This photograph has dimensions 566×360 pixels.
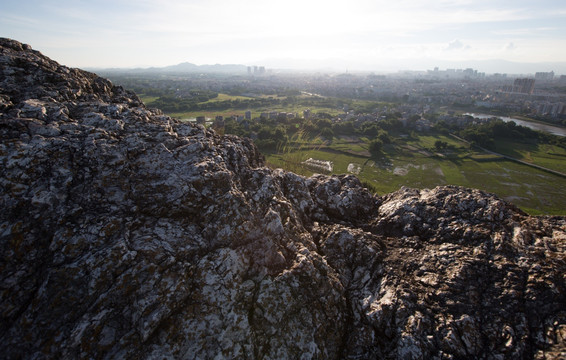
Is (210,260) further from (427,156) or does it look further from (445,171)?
A: (427,156)

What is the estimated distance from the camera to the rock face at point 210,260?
541cm

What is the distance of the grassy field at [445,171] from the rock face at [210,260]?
22.8 m

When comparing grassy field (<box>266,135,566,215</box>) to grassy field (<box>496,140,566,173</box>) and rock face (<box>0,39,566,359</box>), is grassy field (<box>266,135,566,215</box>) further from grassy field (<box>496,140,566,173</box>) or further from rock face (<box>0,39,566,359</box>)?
rock face (<box>0,39,566,359</box>)

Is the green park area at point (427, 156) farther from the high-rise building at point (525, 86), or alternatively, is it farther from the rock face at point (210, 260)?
the high-rise building at point (525, 86)

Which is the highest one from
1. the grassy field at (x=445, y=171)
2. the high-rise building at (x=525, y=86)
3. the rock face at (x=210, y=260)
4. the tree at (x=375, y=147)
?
the high-rise building at (x=525, y=86)

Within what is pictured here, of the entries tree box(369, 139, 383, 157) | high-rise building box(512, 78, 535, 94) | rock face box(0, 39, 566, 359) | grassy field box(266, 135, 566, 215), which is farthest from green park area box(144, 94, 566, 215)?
high-rise building box(512, 78, 535, 94)

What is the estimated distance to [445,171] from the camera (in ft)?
164

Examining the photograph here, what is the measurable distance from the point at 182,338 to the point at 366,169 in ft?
157

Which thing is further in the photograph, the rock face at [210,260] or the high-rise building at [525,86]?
the high-rise building at [525,86]

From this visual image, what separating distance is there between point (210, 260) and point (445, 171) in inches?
2101

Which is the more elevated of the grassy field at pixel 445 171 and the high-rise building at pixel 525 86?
the high-rise building at pixel 525 86

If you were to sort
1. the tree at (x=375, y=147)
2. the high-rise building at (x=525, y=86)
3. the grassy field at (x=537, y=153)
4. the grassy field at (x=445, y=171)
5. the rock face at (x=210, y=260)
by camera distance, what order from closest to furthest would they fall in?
the rock face at (x=210, y=260)
the grassy field at (x=445, y=171)
the grassy field at (x=537, y=153)
the tree at (x=375, y=147)
the high-rise building at (x=525, y=86)

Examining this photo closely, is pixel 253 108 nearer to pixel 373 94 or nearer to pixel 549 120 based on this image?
pixel 373 94

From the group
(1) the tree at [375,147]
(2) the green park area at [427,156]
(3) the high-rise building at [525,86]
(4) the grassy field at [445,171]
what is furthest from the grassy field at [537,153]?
(3) the high-rise building at [525,86]
